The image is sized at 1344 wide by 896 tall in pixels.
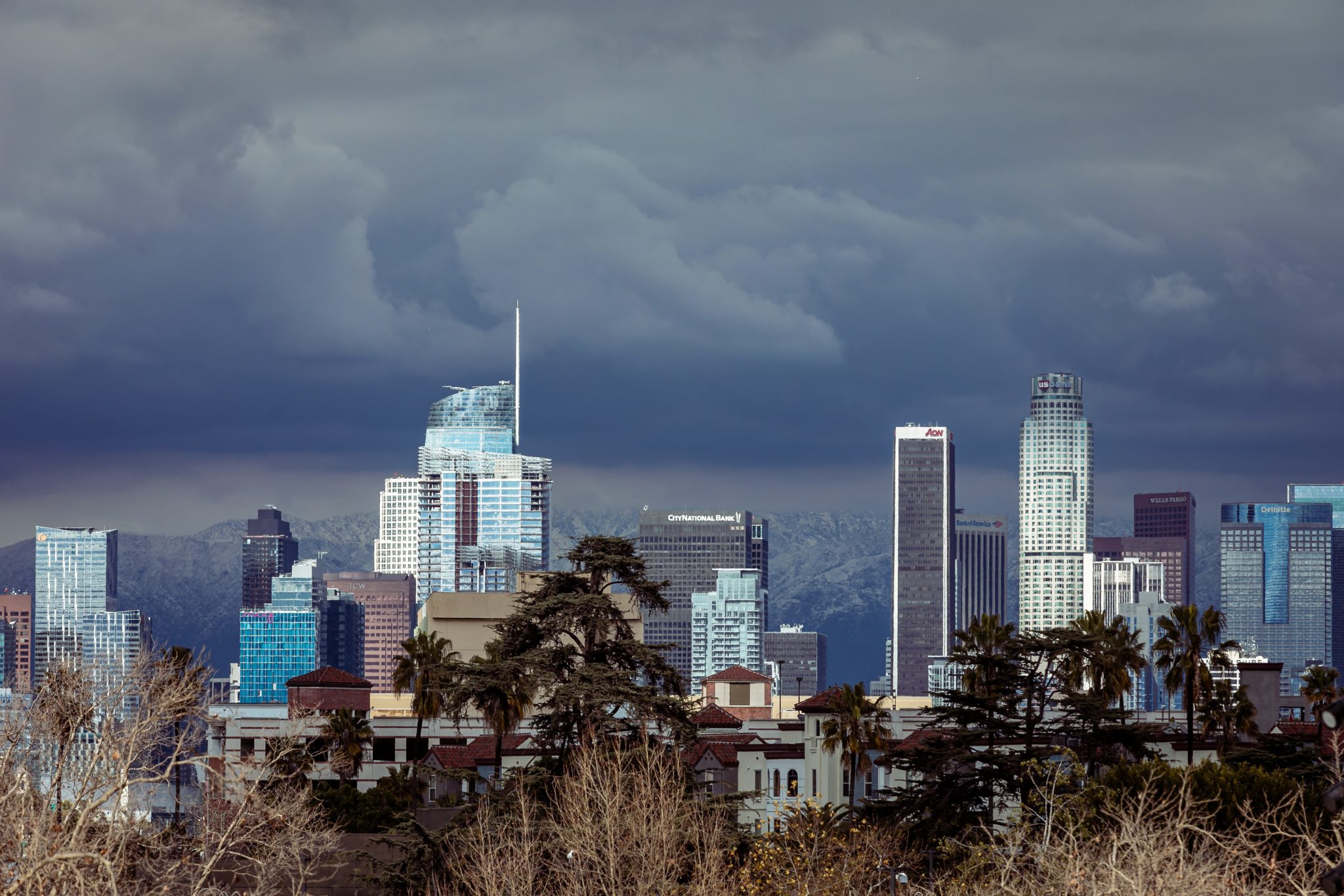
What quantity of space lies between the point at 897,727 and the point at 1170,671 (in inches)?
1102

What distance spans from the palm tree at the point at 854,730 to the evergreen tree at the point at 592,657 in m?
43.2

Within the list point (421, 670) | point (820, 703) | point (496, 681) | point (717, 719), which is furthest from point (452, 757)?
point (496, 681)

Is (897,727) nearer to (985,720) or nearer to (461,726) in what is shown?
(461,726)

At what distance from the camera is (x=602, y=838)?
2601 inches

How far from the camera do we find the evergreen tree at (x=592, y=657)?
72.0m

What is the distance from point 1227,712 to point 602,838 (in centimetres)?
6523

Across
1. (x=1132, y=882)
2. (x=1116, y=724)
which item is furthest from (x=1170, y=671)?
(x=1132, y=882)

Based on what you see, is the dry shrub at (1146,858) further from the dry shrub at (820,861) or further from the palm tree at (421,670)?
the palm tree at (421,670)

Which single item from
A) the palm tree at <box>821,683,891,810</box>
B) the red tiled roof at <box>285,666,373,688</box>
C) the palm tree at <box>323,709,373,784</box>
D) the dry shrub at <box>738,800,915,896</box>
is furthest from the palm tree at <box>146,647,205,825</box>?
the red tiled roof at <box>285,666,373,688</box>

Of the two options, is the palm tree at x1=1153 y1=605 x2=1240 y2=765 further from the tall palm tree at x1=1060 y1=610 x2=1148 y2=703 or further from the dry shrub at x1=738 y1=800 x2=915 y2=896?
the dry shrub at x1=738 y1=800 x2=915 y2=896

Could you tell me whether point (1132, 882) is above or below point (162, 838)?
above

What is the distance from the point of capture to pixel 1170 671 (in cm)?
12494

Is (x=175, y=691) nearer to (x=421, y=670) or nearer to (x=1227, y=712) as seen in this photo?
(x=421, y=670)

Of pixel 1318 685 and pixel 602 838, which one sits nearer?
pixel 602 838
